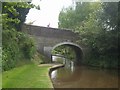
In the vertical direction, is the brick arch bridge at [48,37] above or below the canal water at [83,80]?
above

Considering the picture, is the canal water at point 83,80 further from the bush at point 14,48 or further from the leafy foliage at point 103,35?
the leafy foliage at point 103,35

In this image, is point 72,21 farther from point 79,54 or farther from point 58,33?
point 58,33

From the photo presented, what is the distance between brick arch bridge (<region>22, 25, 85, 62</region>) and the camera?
24.6 meters

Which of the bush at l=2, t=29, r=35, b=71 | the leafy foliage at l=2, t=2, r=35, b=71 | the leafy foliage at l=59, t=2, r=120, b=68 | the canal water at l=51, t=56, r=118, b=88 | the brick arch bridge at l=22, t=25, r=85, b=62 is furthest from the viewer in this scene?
the brick arch bridge at l=22, t=25, r=85, b=62

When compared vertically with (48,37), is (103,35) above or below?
above

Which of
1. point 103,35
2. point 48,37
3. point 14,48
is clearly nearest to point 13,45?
point 14,48

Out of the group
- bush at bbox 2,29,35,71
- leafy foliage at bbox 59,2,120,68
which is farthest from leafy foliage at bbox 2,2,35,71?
leafy foliage at bbox 59,2,120,68

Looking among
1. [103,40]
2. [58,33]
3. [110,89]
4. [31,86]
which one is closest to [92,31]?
[103,40]

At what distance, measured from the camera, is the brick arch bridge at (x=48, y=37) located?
24.6 metres

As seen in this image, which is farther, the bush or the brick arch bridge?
the brick arch bridge

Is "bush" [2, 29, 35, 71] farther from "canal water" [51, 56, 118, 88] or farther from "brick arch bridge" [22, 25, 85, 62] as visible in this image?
"brick arch bridge" [22, 25, 85, 62]

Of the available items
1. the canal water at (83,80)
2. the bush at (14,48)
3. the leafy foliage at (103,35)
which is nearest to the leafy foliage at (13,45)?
the bush at (14,48)

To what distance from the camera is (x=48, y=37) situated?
25.6 m

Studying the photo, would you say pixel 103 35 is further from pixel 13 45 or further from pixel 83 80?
pixel 13 45
